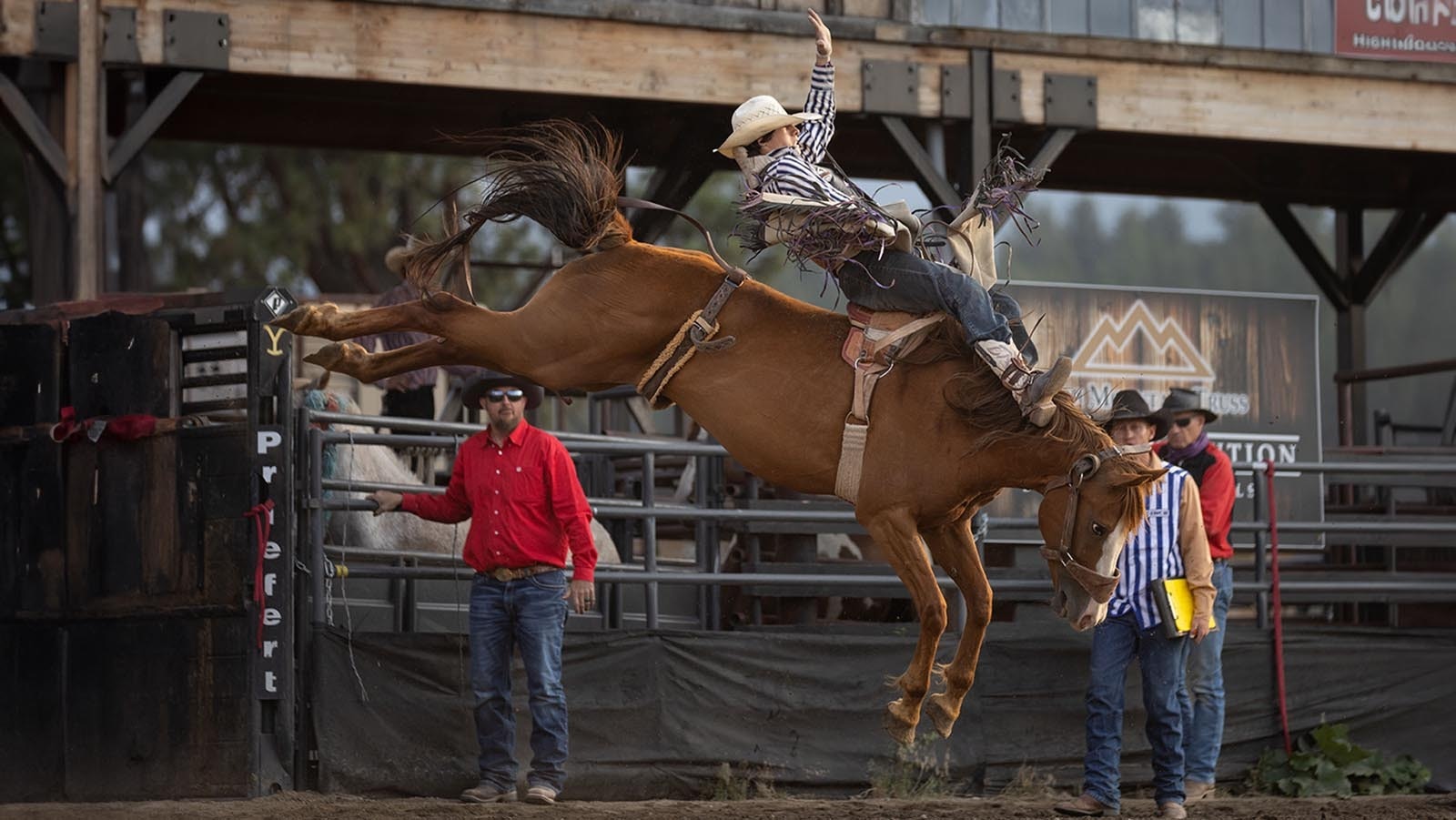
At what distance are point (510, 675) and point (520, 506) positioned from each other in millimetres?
781

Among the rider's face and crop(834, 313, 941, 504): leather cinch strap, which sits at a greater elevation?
the rider's face

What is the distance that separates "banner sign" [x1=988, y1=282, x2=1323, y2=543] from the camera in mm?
11211

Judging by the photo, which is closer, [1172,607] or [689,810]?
[689,810]

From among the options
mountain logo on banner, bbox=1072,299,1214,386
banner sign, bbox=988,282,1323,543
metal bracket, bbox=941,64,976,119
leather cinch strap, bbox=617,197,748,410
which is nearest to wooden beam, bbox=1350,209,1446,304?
metal bracket, bbox=941,64,976,119

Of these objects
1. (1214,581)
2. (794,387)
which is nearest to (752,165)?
(794,387)

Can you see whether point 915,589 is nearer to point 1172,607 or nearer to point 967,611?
point 967,611

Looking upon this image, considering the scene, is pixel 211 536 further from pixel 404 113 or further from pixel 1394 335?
pixel 1394 335

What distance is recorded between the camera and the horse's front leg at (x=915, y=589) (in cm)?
686

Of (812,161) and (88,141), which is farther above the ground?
(88,141)

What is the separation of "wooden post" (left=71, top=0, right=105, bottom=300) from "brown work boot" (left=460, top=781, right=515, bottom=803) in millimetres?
4958

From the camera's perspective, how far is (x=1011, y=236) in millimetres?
28719

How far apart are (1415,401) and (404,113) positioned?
2605 cm

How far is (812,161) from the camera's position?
708 centimetres

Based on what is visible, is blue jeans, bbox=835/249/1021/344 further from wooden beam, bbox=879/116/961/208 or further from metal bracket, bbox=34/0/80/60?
metal bracket, bbox=34/0/80/60
